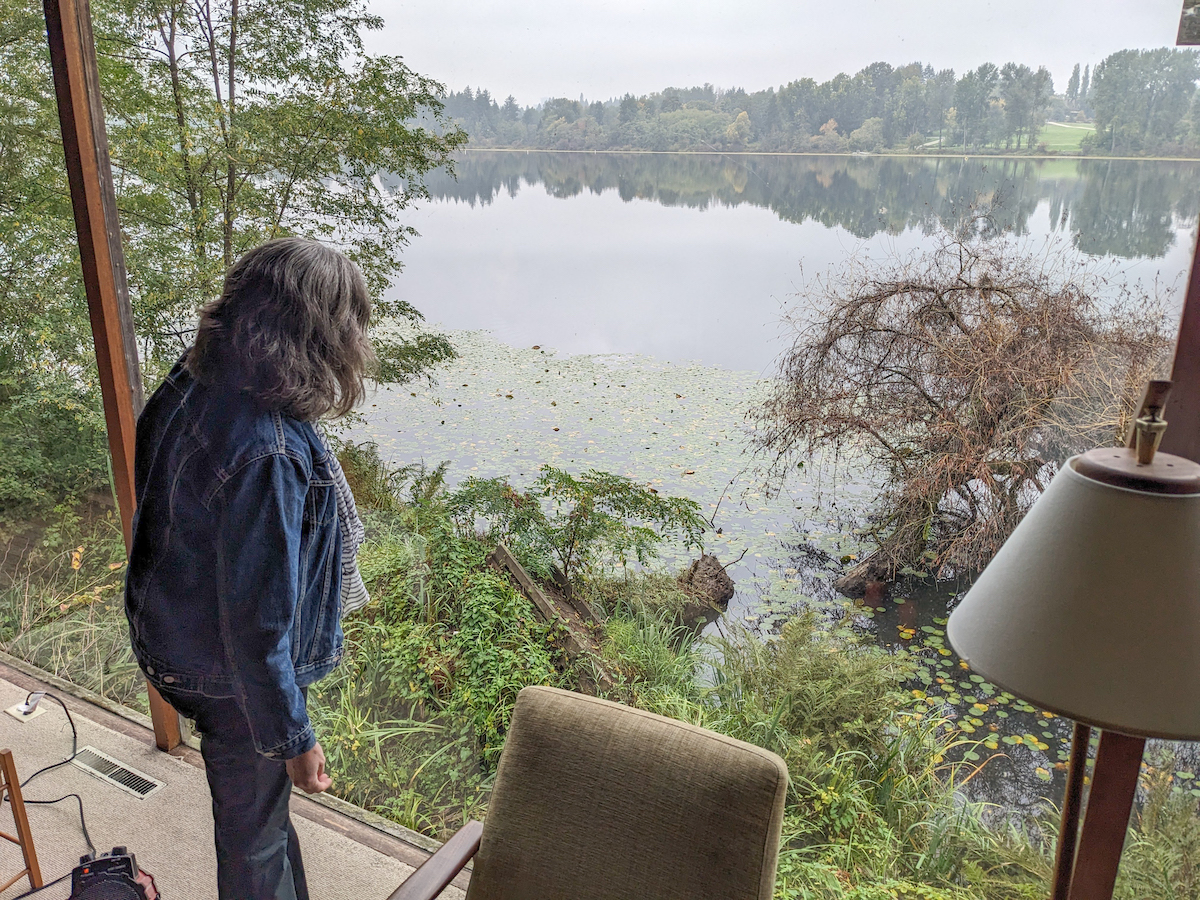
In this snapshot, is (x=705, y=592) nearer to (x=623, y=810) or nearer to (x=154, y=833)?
(x=623, y=810)

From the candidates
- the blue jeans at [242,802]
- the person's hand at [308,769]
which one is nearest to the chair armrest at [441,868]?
the person's hand at [308,769]

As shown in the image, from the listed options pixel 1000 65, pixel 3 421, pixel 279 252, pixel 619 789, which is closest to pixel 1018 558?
pixel 619 789

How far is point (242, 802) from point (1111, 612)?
5.10ft

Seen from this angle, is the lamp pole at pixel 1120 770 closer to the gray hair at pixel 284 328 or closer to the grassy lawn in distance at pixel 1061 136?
the grassy lawn in distance at pixel 1061 136

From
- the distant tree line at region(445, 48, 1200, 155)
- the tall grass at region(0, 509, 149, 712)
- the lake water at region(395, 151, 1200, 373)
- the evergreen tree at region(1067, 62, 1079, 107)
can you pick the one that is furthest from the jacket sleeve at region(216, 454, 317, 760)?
the evergreen tree at region(1067, 62, 1079, 107)

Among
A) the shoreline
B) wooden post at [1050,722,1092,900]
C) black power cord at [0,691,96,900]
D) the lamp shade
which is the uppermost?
the shoreline

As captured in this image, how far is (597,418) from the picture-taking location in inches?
117

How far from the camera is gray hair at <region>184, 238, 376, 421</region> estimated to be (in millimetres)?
1330

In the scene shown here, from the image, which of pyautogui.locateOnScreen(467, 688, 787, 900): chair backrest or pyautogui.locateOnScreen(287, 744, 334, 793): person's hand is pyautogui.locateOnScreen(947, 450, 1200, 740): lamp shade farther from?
pyautogui.locateOnScreen(287, 744, 334, 793): person's hand

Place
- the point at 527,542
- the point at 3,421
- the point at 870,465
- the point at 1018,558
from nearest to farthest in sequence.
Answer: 1. the point at 1018,558
2. the point at 870,465
3. the point at 527,542
4. the point at 3,421

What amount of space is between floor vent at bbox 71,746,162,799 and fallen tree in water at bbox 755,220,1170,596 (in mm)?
2245

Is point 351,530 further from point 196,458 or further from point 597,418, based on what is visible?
point 597,418

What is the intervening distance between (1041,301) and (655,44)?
139 centimetres

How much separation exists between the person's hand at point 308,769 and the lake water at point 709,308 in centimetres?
144
